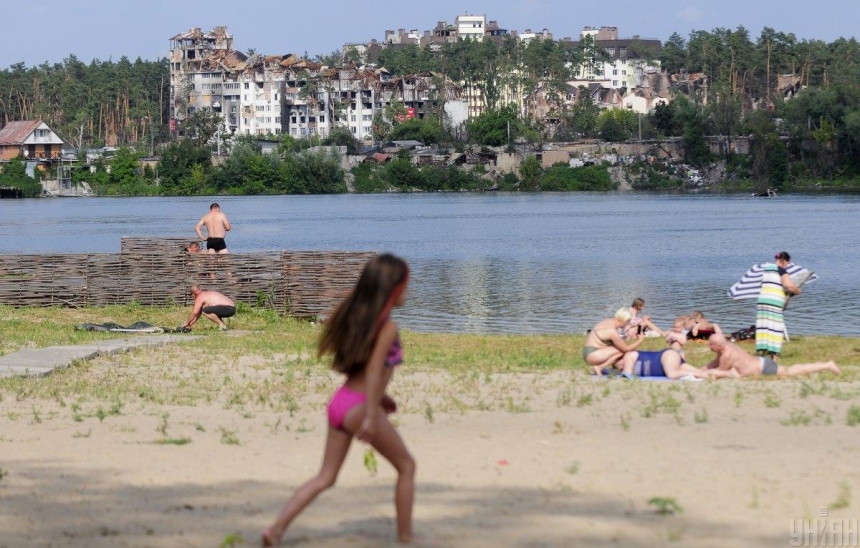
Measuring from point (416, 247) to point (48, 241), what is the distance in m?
18.2

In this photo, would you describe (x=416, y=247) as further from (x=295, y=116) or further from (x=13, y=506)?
(x=295, y=116)

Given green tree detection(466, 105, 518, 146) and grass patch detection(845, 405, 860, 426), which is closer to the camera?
grass patch detection(845, 405, 860, 426)

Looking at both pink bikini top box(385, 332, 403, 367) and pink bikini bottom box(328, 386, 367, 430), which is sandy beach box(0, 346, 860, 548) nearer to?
pink bikini bottom box(328, 386, 367, 430)

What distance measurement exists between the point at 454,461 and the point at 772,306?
29.0 ft

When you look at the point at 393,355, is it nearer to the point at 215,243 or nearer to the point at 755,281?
the point at 755,281

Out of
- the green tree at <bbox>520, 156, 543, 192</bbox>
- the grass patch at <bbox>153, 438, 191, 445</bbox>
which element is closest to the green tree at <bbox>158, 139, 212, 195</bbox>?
the green tree at <bbox>520, 156, 543, 192</bbox>

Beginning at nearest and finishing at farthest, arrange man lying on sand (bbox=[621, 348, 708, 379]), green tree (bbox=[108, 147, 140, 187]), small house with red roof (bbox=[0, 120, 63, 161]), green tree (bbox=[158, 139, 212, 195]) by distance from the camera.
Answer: man lying on sand (bbox=[621, 348, 708, 379]) → green tree (bbox=[158, 139, 212, 195]) → green tree (bbox=[108, 147, 140, 187]) → small house with red roof (bbox=[0, 120, 63, 161])

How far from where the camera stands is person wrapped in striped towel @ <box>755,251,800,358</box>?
56.6ft

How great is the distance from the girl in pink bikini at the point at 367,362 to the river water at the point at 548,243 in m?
17.5

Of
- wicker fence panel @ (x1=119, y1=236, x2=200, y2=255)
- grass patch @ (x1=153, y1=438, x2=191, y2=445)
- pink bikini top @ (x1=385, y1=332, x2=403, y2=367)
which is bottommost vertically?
grass patch @ (x1=153, y1=438, x2=191, y2=445)

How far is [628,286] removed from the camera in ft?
115

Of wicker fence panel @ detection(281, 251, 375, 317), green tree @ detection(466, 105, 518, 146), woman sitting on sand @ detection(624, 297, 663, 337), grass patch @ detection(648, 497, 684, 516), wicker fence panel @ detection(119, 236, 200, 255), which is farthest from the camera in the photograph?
green tree @ detection(466, 105, 518, 146)

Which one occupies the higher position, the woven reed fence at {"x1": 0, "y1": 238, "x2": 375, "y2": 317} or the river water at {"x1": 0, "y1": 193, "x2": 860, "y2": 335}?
the woven reed fence at {"x1": 0, "y1": 238, "x2": 375, "y2": 317}

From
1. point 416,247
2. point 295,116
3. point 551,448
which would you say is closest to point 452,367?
point 551,448
